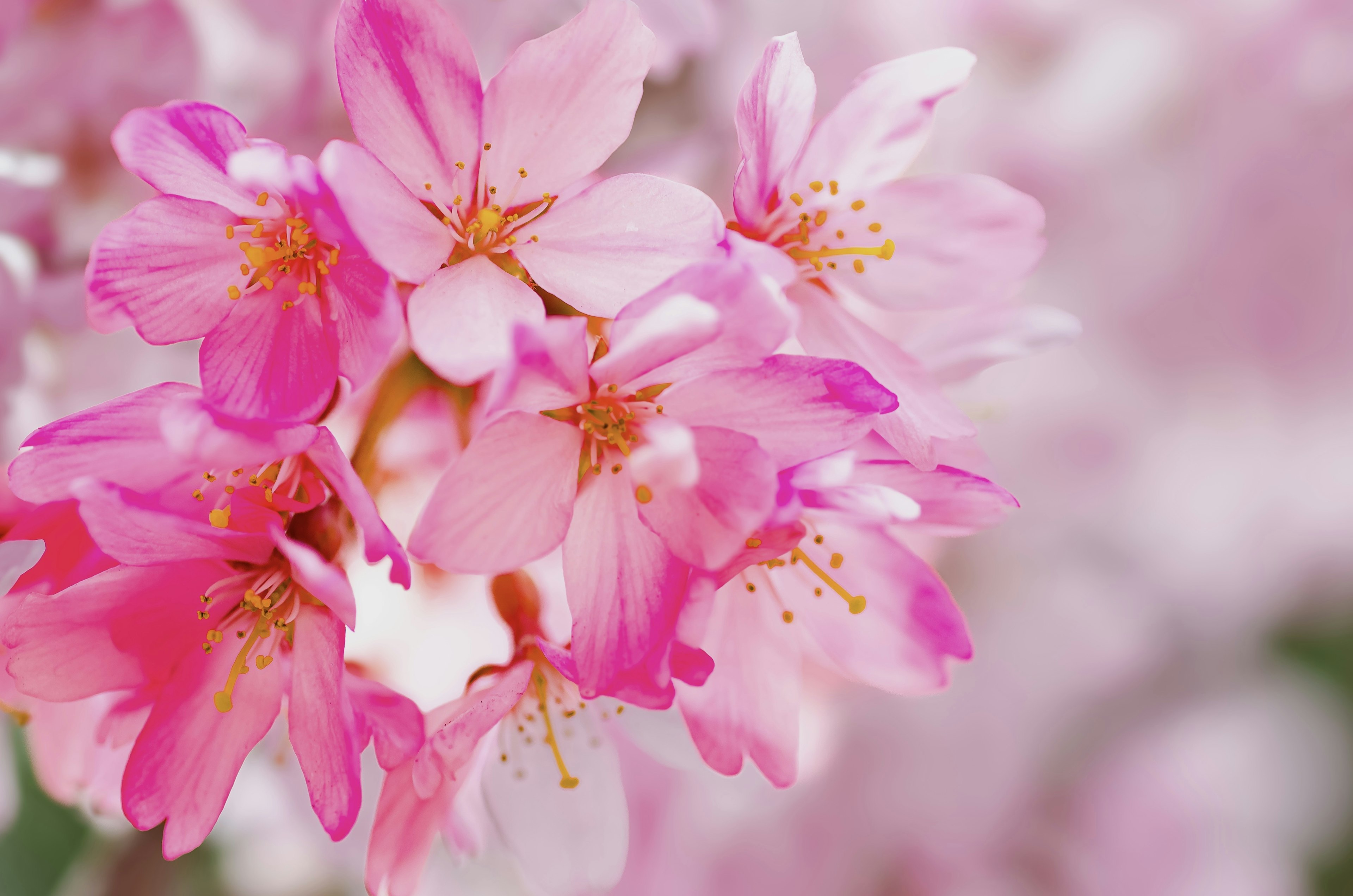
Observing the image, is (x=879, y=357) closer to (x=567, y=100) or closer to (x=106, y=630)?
(x=567, y=100)

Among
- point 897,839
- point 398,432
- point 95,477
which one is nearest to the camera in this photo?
point 95,477

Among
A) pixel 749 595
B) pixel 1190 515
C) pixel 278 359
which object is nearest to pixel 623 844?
pixel 749 595

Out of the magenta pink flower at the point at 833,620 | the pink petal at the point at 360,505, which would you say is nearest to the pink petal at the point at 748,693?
the magenta pink flower at the point at 833,620

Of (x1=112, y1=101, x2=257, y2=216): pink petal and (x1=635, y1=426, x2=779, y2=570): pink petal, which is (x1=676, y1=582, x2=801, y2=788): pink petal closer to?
(x1=635, y1=426, x2=779, y2=570): pink petal

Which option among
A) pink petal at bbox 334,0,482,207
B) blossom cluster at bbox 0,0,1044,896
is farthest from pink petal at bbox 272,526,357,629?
pink petal at bbox 334,0,482,207

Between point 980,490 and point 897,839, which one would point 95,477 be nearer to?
point 980,490
